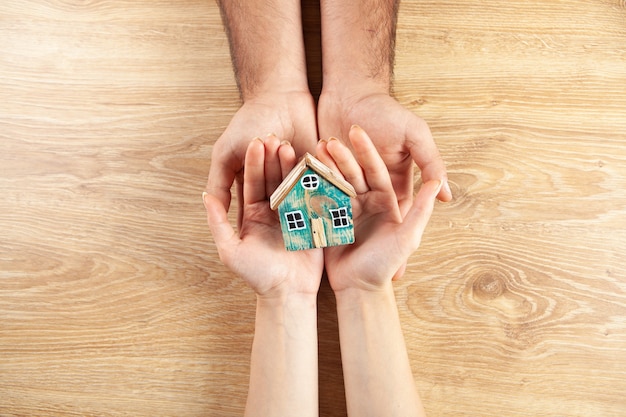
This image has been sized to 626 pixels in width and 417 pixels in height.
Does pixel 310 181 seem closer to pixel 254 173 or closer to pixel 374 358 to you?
pixel 254 173

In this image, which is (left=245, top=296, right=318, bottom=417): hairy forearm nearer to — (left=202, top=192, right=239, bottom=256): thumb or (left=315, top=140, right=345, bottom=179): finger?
(left=202, top=192, right=239, bottom=256): thumb

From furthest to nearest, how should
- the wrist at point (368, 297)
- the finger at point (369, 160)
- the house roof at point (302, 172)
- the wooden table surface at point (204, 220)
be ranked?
the wooden table surface at point (204, 220) → the wrist at point (368, 297) → the finger at point (369, 160) → the house roof at point (302, 172)

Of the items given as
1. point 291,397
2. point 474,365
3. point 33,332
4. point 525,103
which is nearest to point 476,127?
point 525,103

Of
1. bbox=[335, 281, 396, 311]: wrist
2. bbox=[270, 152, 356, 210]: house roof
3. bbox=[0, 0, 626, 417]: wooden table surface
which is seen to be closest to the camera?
bbox=[270, 152, 356, 210]: house roof

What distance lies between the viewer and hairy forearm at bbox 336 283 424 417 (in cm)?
129

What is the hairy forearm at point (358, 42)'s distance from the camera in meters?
1.57

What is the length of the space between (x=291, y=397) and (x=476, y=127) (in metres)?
1.09

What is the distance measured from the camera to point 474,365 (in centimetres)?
153

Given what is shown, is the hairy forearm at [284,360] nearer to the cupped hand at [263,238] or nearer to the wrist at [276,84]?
the cupped hand at [263,238]

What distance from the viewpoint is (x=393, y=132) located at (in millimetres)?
1396

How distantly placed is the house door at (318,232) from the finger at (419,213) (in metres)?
0.21

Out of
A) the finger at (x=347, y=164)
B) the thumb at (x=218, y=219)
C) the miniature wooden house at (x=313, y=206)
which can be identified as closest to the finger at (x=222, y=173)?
the thumb at (x=218, y=219)

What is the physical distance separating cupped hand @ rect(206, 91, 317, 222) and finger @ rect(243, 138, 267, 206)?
0.09 m

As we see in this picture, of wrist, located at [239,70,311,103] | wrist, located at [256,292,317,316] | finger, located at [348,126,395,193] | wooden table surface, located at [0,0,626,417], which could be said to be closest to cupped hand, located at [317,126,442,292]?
finger, located at [348,126,395,193]
